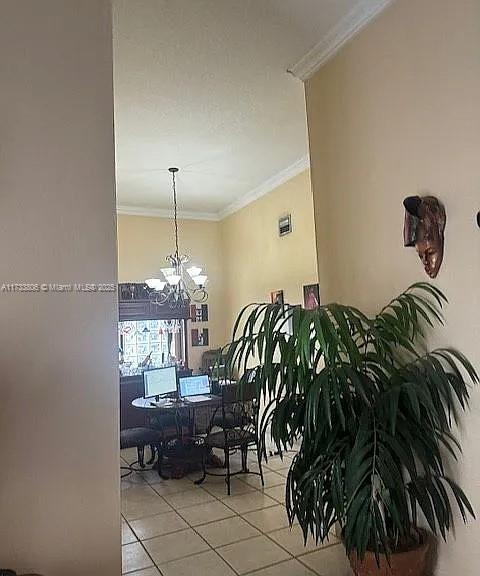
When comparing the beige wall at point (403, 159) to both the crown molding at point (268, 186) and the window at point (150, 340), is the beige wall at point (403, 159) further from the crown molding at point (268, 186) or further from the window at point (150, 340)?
the window at point (150, 340)

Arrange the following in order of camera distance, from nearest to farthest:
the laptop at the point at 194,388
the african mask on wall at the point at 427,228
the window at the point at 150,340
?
the african mask on wall at the point at 427,228 < the laptop at the point at 194,388 < the window at the point at 150,340

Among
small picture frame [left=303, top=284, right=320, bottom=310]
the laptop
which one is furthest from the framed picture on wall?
the laptop

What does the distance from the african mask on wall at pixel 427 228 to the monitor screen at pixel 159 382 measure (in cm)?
324

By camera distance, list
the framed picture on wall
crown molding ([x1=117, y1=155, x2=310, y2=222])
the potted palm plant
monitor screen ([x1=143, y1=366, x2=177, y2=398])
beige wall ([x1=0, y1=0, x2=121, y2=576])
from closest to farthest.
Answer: beige wall ([x1=0, y1=0, x2=121, y2=576]) < the potted palm plant < monitor screen ([x1=143, y1=366, x2=177, y2=398]) < crown molding ([x1=117, y1=155, x2=310, y2=222]) < the framed picture on wall

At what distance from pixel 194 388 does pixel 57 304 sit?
3472 mm

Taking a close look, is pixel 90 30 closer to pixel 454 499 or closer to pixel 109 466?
pixel 109 466

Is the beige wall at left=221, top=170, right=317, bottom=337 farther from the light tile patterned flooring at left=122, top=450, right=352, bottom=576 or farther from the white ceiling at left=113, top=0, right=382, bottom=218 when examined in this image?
the light tile patterned flooring at left=122, top=450, right=352, bottom=576

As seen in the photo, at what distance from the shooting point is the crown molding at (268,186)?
5238mm

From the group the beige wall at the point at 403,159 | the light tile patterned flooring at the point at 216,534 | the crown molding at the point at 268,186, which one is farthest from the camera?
the crown molding at the point at 268,186

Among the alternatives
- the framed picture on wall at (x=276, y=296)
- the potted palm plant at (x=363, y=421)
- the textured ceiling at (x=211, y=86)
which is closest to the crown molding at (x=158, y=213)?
the textured ceiling at (x=211, y=86)

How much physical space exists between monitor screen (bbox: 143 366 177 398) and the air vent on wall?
6.87ft

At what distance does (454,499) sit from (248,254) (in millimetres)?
4657

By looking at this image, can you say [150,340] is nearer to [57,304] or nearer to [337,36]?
[337,36]

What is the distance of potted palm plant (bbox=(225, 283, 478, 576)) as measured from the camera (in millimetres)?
1897
